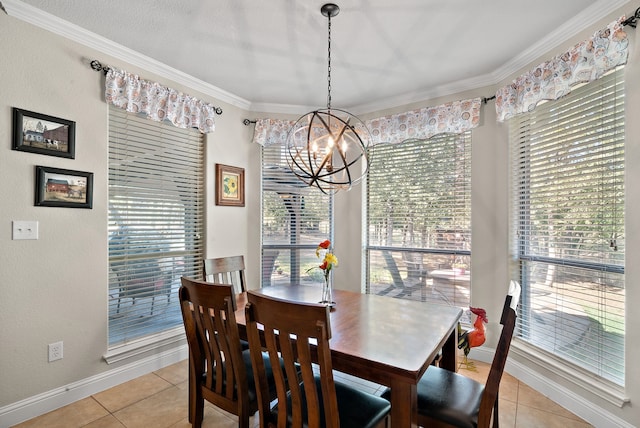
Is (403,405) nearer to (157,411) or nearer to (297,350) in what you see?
(297,350)

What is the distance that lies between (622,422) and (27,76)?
425 centimetres

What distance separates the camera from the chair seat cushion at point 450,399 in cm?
144

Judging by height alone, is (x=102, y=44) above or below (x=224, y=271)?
above

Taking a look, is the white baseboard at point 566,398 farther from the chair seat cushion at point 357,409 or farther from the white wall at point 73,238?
the chair seat cushion at point 357,409

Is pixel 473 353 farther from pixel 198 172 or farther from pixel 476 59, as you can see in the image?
pixel 198 172

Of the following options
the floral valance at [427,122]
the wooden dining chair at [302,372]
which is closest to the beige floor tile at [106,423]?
the wooden dining chair at [302,372]

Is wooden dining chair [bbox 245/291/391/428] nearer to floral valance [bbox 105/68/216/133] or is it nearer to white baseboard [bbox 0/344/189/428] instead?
white baseboard [bbox 0/344/189/428]

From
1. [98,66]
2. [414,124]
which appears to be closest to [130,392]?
[98,66]

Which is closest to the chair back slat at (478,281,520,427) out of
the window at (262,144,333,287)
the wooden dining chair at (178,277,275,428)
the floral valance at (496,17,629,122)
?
the wooden dining chair at (178,277,275,428)

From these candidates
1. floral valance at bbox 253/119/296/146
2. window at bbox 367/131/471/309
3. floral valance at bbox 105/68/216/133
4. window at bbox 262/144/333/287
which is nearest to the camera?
floral valance at bbox 105/68/216/133

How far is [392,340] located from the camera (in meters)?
1.57

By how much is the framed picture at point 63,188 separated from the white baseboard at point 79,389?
128 cm

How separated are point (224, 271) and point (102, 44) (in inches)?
76.9

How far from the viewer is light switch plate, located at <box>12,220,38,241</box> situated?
6.68 feet
